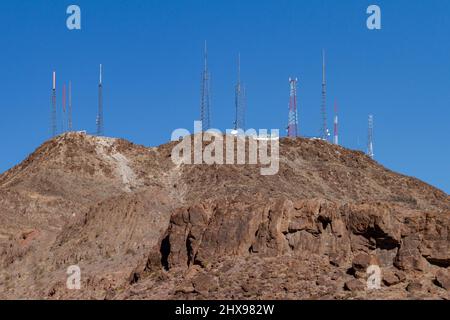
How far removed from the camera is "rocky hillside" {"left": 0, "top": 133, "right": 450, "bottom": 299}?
4206 centimetres

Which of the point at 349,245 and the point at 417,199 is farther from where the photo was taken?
the point at 417,199

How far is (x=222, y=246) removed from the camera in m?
46.0

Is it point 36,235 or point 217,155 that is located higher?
point 217,155

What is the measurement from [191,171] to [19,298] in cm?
5068

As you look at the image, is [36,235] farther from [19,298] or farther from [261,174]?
[261,174]

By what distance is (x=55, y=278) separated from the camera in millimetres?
58000

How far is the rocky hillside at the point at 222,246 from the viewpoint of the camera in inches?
1656
